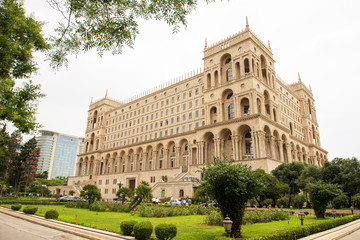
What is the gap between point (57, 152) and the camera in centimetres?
15700

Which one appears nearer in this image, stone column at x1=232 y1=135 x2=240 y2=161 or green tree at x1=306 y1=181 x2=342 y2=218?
green tree at x1=306 y1=181 x2=342 y2=218

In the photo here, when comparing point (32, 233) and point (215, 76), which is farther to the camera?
point (215, 76)

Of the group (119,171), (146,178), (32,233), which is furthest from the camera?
(119,171)

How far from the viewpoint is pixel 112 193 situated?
53875 mm

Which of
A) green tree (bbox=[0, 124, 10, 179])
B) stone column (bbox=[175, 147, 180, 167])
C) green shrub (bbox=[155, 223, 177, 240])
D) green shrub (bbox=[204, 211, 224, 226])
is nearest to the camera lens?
green shrub (bbox=[155, 223, 177, 240])

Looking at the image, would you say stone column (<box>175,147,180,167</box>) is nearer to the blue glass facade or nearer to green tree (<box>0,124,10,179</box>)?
green tree (<box>0,124,10,179</box>)

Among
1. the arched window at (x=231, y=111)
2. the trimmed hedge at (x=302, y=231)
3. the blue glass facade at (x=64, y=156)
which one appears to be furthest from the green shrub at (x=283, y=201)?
the blue glass facade at (x=64, y=156)

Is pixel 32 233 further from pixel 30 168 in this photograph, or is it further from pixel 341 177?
pixel 30 168

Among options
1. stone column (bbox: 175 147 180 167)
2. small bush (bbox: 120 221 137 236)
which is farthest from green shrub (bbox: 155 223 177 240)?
stone column (bbox: 175 147 180 167)

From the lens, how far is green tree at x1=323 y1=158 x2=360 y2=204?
85.8 feet

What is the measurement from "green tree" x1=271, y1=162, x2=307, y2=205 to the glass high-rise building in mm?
141820

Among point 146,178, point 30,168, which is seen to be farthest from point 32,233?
point 30,168

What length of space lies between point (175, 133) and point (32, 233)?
135 feet

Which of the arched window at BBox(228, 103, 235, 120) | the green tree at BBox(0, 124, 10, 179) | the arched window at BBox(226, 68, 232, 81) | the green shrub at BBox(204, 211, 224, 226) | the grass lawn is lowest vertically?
the grass lawn
